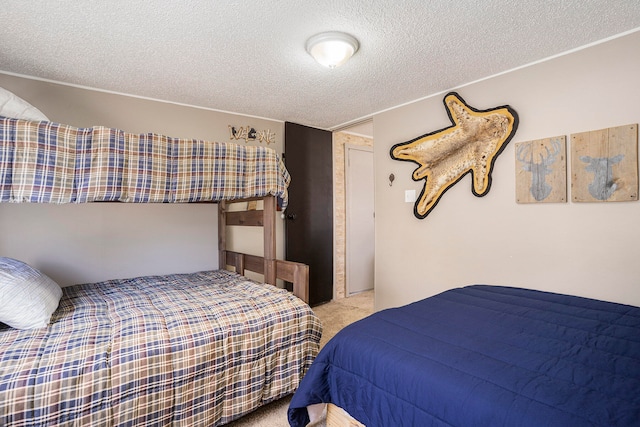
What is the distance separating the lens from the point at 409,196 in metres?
2.95

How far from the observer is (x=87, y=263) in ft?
8.29

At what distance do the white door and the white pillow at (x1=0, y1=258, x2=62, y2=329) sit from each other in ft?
10.6

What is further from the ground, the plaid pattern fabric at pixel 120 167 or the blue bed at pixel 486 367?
the plaid pattern fabric at pixel 120 167

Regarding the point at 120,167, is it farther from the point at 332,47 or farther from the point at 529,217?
the point at 529,217

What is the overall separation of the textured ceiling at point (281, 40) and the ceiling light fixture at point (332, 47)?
0.14 feet

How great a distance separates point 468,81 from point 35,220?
3.59 meters

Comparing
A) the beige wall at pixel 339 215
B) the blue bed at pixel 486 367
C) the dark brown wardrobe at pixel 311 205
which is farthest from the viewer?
the beige wall at pixel 339 215

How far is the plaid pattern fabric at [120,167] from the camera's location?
1534 millimetres

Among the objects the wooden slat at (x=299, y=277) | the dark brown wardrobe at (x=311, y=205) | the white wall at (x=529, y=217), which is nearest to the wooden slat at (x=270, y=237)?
the wooden slat at (x=299, y=277)

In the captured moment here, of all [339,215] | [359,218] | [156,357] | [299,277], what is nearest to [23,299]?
[156,357]

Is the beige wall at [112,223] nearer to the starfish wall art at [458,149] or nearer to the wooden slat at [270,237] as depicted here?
the wooden slat at [270,237]

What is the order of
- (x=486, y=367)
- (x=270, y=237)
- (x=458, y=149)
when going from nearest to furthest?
(x=486, y=367), (x=270, y=237), (x=458, y=149)

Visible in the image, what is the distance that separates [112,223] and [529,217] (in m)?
3.33

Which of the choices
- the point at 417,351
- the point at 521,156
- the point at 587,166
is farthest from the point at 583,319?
the point at 521,156
